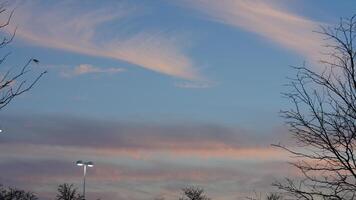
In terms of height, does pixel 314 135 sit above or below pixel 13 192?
below

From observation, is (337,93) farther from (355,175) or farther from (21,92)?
(21,92)

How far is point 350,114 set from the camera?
30.4 feet

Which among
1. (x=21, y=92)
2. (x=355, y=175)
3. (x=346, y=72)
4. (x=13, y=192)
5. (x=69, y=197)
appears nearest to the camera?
(x=21, y=92)

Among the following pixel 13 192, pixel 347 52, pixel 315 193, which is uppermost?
pixel 13 192

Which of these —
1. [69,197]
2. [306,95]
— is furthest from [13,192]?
[306,95]

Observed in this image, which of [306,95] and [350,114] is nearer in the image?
[350,114]

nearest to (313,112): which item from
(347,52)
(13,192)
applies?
(347,52)

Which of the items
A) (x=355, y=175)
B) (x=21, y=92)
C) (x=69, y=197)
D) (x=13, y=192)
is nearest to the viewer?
(x=21, y=92)

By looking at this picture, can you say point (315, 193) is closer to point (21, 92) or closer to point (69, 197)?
point (21, 92)

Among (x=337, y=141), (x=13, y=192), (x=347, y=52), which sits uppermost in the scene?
(x=13, y=192)

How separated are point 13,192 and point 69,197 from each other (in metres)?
6.40

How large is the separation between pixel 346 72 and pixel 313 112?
77cm

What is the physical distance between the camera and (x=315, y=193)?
357 inches

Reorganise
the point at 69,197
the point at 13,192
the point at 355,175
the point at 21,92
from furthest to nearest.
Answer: the point at 69,197
the point at 13,192
the point at 355,175
the point at 21,92
